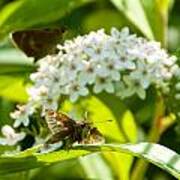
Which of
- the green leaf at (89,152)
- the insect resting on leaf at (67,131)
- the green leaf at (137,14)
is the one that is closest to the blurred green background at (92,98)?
the green leaf at (137,14)

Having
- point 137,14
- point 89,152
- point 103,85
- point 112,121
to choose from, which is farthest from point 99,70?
point 89,152

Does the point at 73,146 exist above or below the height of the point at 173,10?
below

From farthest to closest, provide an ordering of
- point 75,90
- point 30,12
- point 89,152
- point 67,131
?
1. point 30,12
2. point 75,90
3. point 67,131
4. point 89,152

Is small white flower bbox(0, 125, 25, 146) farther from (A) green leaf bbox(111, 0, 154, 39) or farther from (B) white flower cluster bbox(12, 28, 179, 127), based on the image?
(A) green leaf bbox(111, 0, 154, 39)

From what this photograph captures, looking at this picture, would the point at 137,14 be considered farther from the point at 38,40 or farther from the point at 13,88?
the point at 13,88

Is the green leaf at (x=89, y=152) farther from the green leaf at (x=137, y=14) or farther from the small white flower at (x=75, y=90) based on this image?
the green leaf at (x=137, y=14)

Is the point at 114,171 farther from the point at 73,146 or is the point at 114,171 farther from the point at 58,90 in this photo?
the point at 73,146

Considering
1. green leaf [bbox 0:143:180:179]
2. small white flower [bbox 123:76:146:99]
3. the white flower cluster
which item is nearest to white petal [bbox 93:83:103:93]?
the white flower cluster

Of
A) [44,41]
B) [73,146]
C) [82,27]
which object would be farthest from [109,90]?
[82,27]
